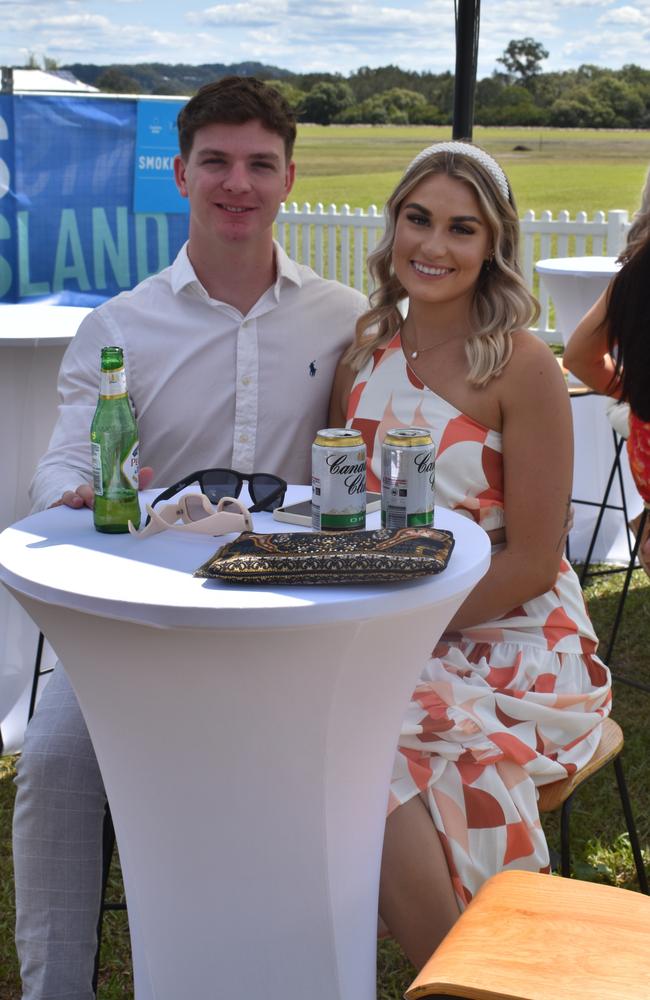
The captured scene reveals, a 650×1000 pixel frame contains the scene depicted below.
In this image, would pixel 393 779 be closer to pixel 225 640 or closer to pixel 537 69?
pixel 225 640

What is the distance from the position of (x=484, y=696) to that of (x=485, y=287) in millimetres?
935

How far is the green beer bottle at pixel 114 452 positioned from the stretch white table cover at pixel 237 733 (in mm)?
44

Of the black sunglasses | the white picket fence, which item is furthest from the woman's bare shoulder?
the white picket fence

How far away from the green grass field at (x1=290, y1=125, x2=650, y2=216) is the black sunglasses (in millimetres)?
18795

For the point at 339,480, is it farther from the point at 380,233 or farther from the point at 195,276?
the point at 380,233

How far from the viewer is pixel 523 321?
94.5 inches

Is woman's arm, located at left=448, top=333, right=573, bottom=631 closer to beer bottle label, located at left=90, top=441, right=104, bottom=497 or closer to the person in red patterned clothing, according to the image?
the person in red patterned clothing

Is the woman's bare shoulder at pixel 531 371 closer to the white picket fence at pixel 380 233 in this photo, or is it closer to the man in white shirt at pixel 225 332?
the man in white shirt at pixel 225 332

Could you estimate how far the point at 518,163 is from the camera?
27859 mm

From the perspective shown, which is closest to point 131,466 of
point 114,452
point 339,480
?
point 114,452

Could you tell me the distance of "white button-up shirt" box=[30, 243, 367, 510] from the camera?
2535mm

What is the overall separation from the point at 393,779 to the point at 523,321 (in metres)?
1.04

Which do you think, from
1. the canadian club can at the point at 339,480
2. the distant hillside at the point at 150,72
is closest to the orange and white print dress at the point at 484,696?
the canadian club can at the point at 339,480

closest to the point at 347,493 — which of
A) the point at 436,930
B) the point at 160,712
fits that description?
the point at 160,712
